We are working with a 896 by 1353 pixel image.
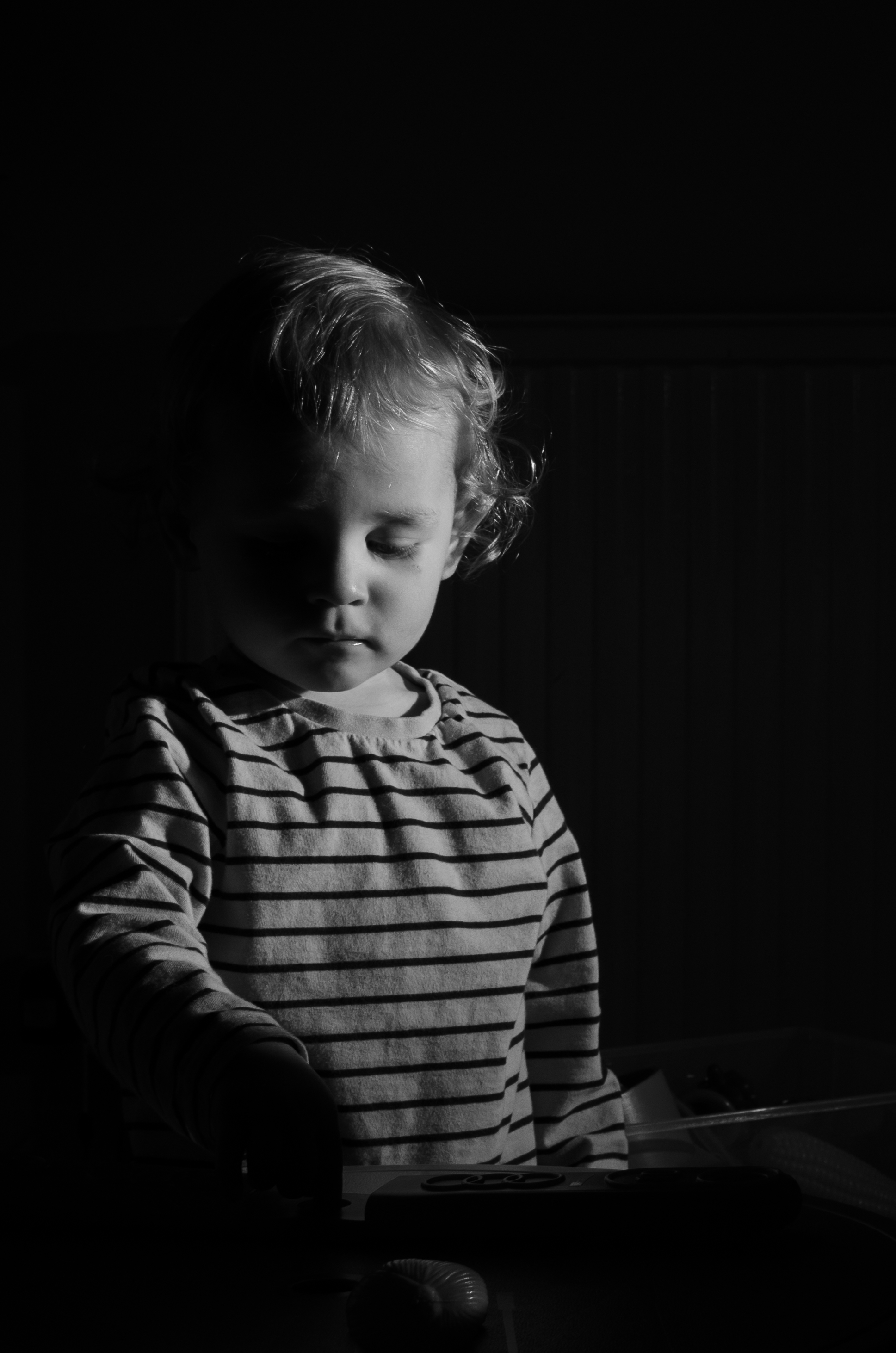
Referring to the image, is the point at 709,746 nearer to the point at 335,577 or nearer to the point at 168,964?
the point at 335,577

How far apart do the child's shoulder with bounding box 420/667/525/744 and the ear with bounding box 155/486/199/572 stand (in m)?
0.19

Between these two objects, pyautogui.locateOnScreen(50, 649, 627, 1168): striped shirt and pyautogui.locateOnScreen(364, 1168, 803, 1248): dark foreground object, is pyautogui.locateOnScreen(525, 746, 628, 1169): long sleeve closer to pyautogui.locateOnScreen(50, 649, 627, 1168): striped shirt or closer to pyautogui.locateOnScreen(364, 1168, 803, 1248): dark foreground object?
pyautogui.locateOnScreen(50, 649, 627, 1168): striped shirt

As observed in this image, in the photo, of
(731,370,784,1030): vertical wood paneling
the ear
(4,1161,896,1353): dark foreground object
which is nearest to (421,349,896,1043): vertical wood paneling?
(731,370,784,1030): vertical wood paneling

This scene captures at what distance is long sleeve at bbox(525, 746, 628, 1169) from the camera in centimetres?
82

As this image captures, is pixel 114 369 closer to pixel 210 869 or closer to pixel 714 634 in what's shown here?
pixel 714 634

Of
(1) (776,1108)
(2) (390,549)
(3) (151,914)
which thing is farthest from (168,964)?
(1) (776,1108)

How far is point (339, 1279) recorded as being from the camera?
1.37 ft

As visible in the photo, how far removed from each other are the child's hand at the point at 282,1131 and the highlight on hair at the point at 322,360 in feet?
1.16

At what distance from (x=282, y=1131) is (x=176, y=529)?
0.44 metres

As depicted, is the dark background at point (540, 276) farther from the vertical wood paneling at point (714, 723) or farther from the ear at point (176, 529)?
the ear at point (176, 529)

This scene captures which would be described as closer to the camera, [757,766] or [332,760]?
[332,760]

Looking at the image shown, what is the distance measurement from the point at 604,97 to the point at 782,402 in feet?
1.72

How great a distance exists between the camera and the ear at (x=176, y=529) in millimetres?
783

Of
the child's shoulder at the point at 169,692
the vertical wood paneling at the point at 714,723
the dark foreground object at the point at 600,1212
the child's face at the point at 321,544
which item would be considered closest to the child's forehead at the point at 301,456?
the child's face at the point at 321,544
